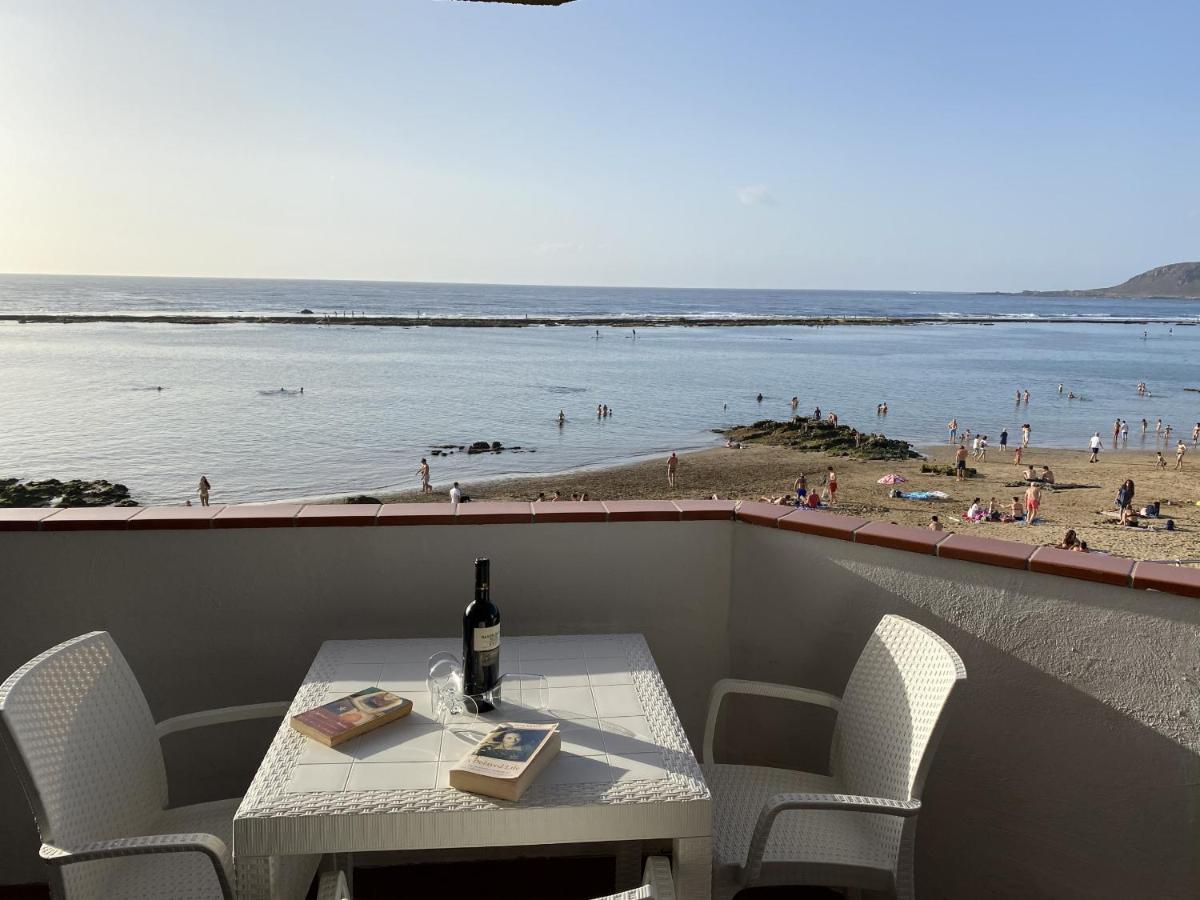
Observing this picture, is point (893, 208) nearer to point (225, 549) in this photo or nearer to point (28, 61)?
point (28, 61)

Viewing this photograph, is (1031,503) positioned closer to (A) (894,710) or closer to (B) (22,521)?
(A) (894,710)

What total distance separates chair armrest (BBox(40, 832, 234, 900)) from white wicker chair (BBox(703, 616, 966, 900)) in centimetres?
88

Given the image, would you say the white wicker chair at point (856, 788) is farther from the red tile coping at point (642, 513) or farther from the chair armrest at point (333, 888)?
the chair armrest at point (333, 888)

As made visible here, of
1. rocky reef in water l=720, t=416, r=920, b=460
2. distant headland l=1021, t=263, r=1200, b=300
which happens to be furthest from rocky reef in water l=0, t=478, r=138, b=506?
distant headland l=1021, t=263, r=1200, b=300

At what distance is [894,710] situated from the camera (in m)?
1.77

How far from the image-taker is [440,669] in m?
1.70

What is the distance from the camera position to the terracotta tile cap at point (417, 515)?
2178 mm

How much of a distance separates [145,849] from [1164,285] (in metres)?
194

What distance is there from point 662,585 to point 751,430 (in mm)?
21210

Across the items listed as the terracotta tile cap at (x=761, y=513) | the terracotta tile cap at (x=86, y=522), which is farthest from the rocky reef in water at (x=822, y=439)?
the terracotta tile cap at (x=86, y=522)

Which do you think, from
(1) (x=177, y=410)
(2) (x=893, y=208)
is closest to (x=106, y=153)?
(1) (x=177, y=410)

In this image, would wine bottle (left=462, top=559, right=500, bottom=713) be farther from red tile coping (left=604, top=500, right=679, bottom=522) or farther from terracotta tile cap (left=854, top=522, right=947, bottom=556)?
terracotta tile cap (left=854, top=522, right=947, bottom=556)

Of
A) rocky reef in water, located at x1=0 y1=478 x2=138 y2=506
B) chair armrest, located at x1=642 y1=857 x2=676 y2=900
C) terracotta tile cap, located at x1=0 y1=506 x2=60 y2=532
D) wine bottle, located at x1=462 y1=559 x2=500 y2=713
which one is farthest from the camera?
rocky reef in water, located at x1=0 y1=478 x2=138 y2=506

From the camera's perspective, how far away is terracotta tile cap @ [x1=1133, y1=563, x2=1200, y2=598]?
1.70 metres
